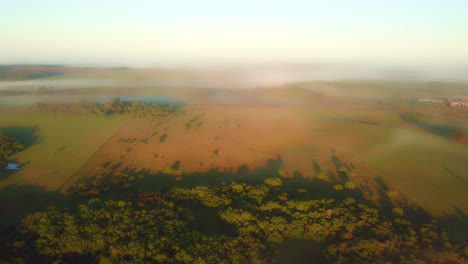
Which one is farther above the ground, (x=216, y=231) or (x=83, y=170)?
(x=83, y=170)

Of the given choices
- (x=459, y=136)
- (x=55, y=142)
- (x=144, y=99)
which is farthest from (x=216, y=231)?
(x=144, y=99)

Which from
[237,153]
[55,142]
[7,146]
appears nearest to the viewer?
[7,146]

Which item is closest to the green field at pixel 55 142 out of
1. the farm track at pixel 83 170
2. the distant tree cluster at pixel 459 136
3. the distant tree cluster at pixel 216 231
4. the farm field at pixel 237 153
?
the farm field at pixel 237 153

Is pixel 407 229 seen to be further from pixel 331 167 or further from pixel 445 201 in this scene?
pixel 331 167

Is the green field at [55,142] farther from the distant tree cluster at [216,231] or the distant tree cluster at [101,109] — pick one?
the distant tree cluster at [216,231]

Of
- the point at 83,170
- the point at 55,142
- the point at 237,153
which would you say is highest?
the point at 55,142

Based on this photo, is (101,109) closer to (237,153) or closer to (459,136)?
(237,153)

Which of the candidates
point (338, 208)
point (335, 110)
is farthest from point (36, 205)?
point (335, 110)
